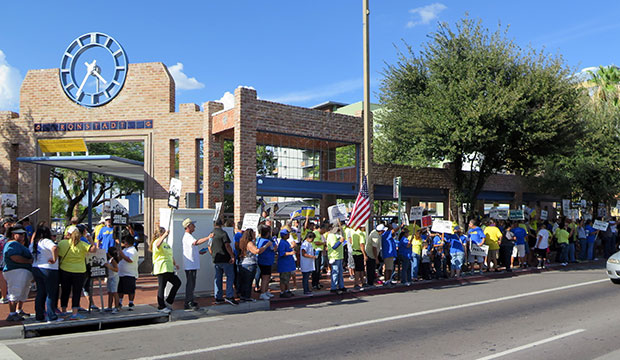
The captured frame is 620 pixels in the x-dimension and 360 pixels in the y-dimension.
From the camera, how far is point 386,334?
27.8ft

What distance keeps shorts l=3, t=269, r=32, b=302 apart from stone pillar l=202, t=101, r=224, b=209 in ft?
29.1

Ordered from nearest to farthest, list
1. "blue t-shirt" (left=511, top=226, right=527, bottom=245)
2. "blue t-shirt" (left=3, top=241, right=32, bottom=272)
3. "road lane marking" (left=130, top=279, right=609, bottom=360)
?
"road lane marking" (left=130, top=279, right=609, bottom=360) < "blue t-shirt" (left=3, top=241, right=32, bottom=272) < "blue t-shirt" (left=511, top=226, right=527, bottom=245)

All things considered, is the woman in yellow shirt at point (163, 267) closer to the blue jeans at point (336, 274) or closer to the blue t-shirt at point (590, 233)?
the blue jeans at point (336, 274)

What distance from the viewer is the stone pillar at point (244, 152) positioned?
1680 centimetres

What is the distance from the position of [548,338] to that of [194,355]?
5233 millimetres

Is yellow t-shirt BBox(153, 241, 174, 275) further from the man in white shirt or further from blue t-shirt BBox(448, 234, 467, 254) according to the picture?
blue t-shirt BBox(448, 234, 467, 254)

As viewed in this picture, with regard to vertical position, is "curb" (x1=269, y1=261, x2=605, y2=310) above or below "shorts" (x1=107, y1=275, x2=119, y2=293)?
below

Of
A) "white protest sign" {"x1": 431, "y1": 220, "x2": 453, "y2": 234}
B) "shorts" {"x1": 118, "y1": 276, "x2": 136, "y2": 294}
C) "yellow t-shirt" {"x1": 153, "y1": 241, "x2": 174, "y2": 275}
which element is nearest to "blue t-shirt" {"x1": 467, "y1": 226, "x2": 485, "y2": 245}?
"white protest sign" {"x1": 431, "y1": 220, "x2": 453, "y2": 234}

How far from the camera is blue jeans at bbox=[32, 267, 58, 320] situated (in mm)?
9297

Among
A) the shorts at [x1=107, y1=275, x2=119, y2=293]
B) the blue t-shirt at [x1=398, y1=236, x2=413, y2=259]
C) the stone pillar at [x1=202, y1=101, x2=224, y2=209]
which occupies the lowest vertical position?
the shorts at [x1=107, y1=275, x2=119, y2=293]

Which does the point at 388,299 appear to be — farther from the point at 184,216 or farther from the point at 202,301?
the point at 184,216

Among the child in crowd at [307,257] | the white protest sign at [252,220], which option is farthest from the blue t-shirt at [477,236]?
the white protest sign at [252,220]

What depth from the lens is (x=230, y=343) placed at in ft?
26.1

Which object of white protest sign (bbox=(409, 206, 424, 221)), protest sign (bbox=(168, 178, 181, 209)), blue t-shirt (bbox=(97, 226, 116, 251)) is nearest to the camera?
blue t-shirt (bbox=(97, 226, 116, 251))
